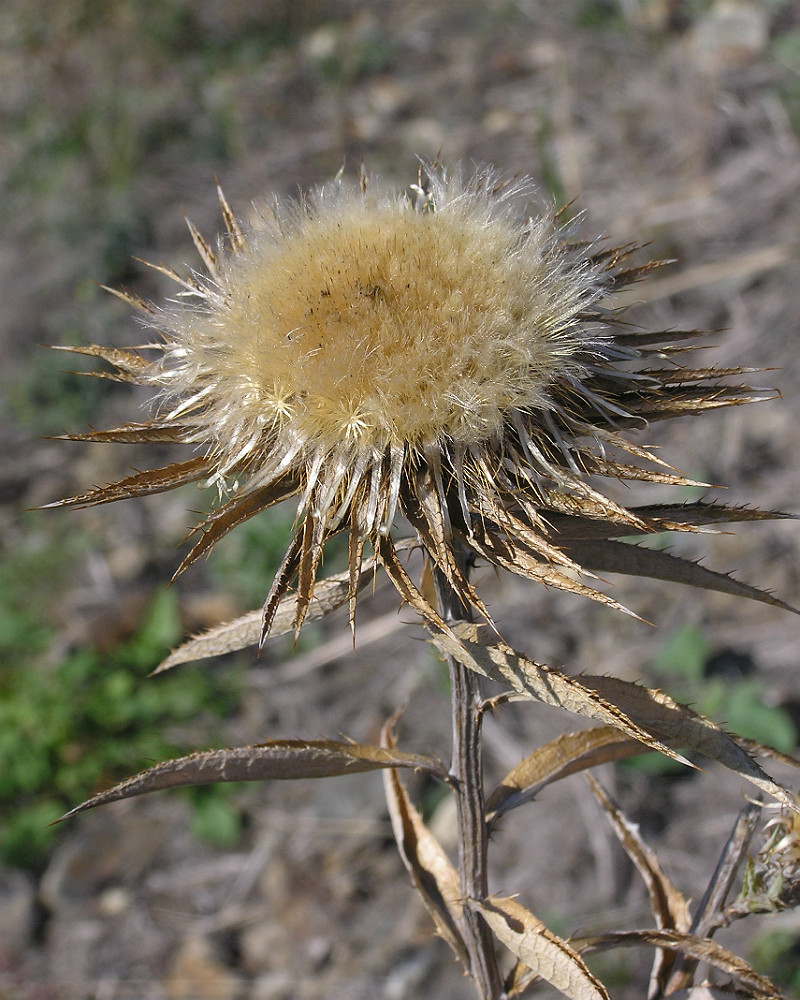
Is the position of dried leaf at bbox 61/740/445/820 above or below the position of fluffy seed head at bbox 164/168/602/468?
below

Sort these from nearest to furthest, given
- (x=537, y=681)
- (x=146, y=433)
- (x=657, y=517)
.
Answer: (x=537, y=681), (x=657, y=517), (x=146, y=433)

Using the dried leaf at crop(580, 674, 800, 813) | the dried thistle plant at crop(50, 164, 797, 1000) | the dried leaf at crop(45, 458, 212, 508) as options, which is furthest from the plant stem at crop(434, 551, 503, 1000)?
the dried leaf at crop(45, 458, 212, 508)

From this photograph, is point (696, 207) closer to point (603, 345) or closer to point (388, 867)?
point (388, 867)

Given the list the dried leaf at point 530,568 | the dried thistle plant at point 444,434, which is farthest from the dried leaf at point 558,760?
the dried leaf at point 530,568

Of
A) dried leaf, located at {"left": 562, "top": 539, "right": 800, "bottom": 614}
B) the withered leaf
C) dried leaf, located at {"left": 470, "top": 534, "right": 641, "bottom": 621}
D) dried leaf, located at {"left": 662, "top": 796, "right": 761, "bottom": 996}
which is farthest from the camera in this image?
dried leaf, located at {"left": 662, "top": 796, "right": 761, "bottom": 996}

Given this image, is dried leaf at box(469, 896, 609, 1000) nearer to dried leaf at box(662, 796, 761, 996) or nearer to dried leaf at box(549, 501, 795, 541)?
dried leaf at box(662, 796, 761, 996)

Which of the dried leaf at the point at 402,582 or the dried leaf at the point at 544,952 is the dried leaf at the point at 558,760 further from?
the dried leaf at the point at 402,582

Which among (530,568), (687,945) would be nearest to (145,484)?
(530,568)

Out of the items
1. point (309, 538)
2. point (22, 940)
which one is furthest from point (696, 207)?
point (22, 940)

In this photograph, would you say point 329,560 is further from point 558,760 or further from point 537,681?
point 537,681
